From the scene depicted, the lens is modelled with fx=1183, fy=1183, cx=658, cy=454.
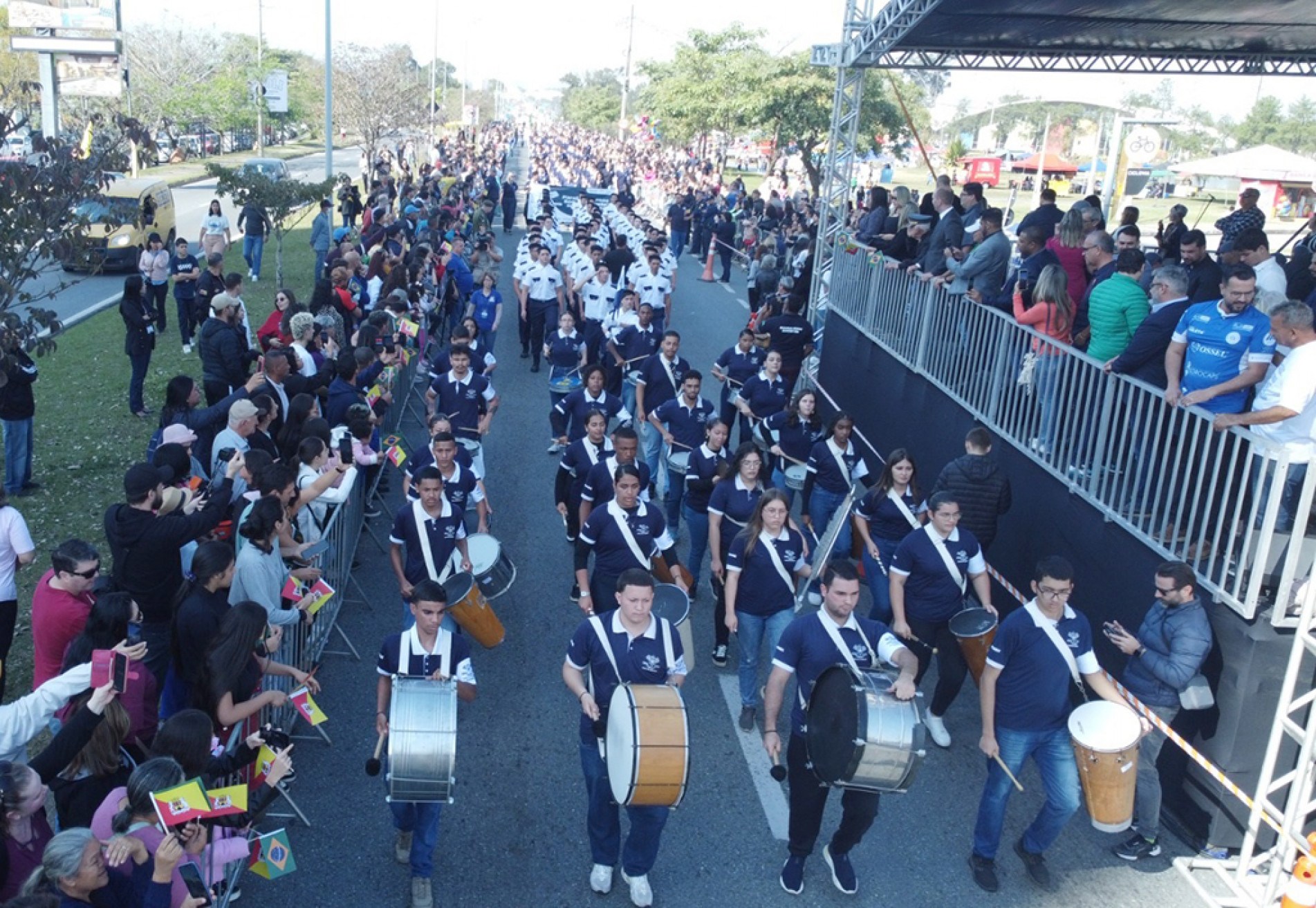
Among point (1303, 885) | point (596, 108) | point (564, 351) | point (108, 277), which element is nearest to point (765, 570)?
point (1303, 885)

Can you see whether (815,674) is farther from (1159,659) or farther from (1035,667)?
(1159,659)

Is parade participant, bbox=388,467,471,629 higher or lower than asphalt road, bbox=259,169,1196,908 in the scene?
higher

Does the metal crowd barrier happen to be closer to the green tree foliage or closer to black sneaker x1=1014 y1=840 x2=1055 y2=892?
black sneaker x1=1014 y1=840 x2=1055 y2=892

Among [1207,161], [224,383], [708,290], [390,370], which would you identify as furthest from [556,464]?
[1207,161]

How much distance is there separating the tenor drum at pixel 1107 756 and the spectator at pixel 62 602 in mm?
5049

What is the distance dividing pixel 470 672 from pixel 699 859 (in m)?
1.65

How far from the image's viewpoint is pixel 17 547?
6.89m

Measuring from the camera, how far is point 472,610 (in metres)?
7.57

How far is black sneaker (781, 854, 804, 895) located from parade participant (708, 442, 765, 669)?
2.43m

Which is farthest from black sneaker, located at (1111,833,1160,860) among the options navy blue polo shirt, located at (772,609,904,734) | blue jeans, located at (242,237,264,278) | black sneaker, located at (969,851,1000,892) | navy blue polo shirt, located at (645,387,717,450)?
blue jeans, located at (242,237,264,278)

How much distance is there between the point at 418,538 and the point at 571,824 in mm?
2220

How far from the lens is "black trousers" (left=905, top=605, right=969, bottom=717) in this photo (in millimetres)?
7629

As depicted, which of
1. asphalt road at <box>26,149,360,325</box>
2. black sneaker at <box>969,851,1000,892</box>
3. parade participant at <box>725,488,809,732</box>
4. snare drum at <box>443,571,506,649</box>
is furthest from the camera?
asphalt road at <box>26,149,360,325</box>

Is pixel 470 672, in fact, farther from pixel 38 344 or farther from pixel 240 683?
pixel 38 344
